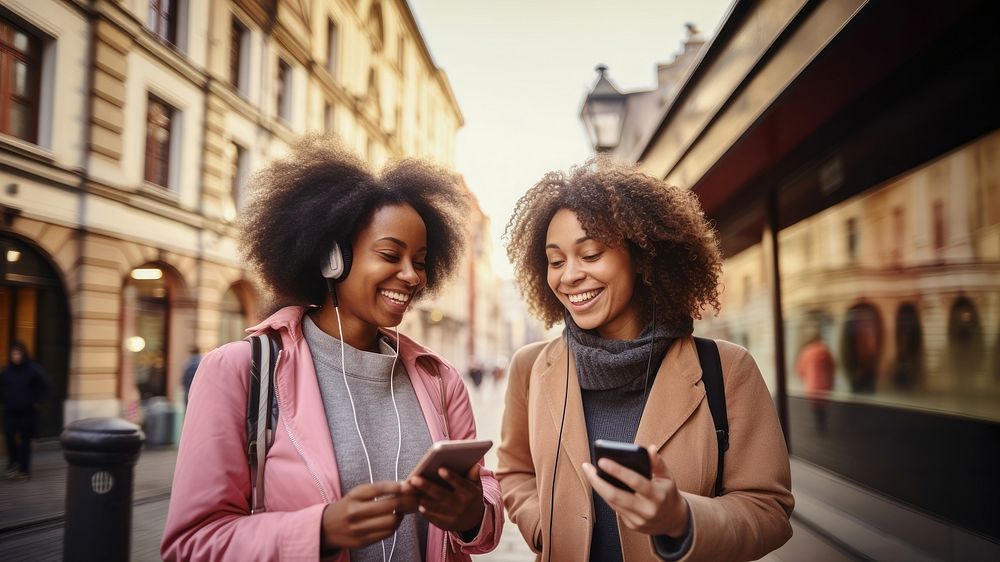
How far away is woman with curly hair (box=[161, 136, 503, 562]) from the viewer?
1.48 m

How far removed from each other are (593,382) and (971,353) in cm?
564

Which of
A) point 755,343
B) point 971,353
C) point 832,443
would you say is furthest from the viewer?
point 755,343

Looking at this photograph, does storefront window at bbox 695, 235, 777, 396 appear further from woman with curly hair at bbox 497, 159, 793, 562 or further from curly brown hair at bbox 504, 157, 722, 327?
woman with curly hair at bbox 497, 159, 793, 562

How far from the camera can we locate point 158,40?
30.0ft

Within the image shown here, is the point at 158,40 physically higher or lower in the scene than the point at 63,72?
higher

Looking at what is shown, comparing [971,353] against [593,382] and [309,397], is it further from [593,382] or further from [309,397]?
[309,397]

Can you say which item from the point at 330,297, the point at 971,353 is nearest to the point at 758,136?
the point at 971,353

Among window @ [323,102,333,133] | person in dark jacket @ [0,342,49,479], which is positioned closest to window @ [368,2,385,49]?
window @ [323,102,333,133]

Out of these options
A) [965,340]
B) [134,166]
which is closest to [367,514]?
[965,340]

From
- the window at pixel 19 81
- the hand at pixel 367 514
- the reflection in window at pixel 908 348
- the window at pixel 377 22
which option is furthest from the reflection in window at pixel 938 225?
the window at pixel 377 22

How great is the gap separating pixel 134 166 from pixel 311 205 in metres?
8.61

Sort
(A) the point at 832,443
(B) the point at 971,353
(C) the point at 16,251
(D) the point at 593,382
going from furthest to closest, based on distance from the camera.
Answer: (A) the point at 832,443, (C) the point at 16,251, (B) the point at 971,353, (D) the point at 593,382

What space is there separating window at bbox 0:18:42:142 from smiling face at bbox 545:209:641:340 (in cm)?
481

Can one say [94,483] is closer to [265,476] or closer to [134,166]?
[265,476]
